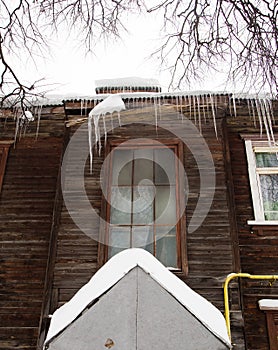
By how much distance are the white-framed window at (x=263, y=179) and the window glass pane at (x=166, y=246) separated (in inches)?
52.6

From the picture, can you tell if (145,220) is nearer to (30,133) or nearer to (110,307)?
(30,133)

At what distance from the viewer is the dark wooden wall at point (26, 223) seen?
559 centimetres

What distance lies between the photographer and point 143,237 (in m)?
5.76

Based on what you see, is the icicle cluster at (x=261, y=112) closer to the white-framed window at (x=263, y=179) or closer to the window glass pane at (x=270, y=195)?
the white-framed window at (x=263, y=179)

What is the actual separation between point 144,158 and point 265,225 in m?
2.08

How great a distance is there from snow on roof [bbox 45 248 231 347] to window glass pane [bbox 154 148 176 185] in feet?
11.7

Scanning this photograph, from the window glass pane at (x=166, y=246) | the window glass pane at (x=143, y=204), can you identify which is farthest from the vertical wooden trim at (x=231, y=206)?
the window glass pane at (x=143, y=204)

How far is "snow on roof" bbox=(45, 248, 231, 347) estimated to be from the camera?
2.34m

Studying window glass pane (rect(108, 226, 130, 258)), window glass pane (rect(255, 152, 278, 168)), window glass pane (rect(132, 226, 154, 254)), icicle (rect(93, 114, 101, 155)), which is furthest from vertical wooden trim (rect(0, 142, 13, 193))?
window glass pane (rect(255, 152, 278, 168))

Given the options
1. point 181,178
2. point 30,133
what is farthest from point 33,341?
point 30,133

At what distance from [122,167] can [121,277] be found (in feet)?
13.7

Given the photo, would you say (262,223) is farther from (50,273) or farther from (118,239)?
(50,273)

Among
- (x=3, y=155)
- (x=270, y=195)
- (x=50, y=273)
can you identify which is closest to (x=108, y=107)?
(x=3, y=155)

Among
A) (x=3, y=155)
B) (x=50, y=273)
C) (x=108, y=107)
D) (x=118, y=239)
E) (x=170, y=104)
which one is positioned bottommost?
(x=50, y=273)
